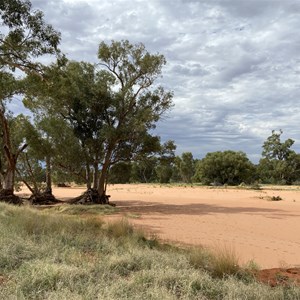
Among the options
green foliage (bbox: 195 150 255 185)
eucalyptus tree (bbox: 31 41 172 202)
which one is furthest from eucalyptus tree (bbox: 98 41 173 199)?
green foliage (bbox: 195 150 255 185)

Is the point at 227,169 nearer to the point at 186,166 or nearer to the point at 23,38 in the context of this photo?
the point at 186,166

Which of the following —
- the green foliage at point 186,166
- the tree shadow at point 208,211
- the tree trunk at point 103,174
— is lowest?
the tree shadow at point 208,211

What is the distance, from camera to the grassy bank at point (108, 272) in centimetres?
572

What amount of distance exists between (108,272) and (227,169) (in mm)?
59432

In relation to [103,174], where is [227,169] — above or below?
above

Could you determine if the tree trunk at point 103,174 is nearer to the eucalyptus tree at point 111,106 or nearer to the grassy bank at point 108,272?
the eucalyptus tree at point 111,106

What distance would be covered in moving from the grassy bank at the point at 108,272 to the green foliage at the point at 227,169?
55.8 metres

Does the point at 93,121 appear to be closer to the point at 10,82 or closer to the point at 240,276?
the point at 10,82

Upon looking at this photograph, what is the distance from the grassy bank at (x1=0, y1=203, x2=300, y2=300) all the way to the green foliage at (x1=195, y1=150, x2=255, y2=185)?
55785 millimetres

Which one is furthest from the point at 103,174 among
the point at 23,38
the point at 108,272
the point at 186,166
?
the point at 186,166

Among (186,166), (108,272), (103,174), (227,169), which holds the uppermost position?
(186,166)

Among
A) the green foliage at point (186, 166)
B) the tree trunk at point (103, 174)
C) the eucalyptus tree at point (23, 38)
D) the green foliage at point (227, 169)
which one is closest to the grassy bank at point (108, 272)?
the eucalyptus tree at point (23, 38)

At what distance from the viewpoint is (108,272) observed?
6.78 metres

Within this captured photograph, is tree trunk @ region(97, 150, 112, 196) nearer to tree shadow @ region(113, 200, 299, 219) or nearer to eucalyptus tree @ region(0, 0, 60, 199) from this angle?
tree shadow @ region(113, 200, 299, 219)
